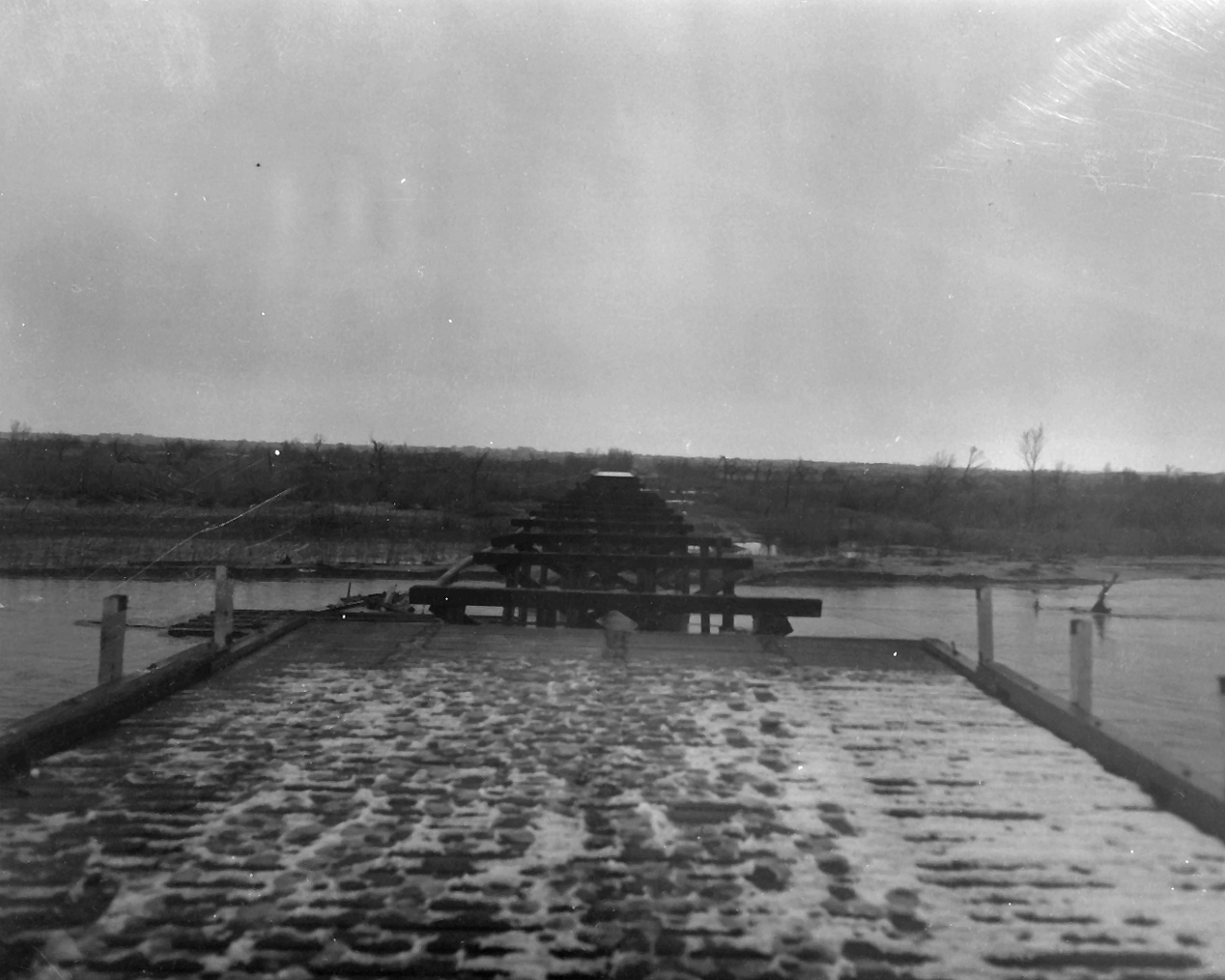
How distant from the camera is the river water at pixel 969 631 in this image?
13961 mm

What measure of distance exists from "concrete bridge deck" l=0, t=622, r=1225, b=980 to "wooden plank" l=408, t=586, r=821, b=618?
3.00 meters

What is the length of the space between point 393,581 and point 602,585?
1422 centimetres

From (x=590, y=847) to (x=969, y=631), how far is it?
756 inches

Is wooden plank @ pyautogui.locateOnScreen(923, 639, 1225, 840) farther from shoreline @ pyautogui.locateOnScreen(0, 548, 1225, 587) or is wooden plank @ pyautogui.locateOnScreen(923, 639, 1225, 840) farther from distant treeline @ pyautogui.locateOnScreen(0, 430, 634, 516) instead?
distant treeline @ pyautogui.locateOnScreen(0, 430, 634, 516)

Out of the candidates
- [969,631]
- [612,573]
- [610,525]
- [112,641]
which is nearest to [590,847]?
[112,641]

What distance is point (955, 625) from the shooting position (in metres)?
22.2

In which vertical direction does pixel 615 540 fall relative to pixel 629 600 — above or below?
above

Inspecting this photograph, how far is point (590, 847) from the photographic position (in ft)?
13.1

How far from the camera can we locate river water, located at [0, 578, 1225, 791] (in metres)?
14.0

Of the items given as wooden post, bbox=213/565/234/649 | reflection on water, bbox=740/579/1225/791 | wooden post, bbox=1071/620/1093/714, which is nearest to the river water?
reflection on water, bbox=740/579/1225/791

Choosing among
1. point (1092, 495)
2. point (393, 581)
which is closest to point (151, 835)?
point (393, 581)

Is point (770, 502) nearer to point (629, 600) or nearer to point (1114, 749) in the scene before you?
point (629, 600)

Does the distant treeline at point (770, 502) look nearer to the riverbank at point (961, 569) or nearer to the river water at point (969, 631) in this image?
the riverbank at point (961, 569)

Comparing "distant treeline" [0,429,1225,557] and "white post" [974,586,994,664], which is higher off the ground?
"distant treeline" [0,429,1225,557]
